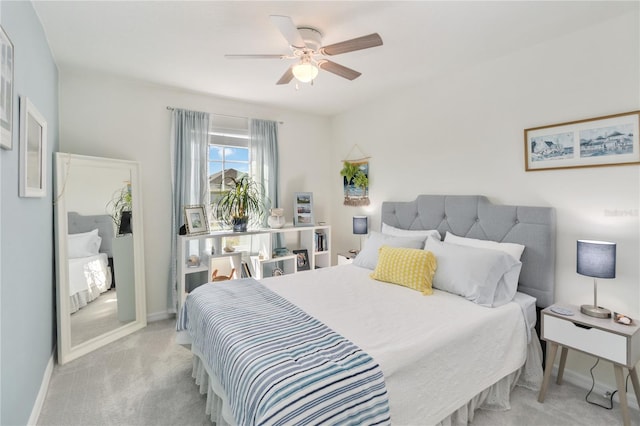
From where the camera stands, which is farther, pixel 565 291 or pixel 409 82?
pixel 409 82

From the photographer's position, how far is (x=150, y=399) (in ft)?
6.86

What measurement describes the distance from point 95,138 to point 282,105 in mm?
2172

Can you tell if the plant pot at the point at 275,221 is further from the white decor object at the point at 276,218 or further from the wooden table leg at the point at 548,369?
the wooden table leg at the point at 548,369

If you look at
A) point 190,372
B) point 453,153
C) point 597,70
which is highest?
point 597,70

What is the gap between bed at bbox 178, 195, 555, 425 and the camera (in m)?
1.54

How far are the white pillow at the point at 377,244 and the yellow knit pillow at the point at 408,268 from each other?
8.6 inches

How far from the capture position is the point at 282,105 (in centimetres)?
406

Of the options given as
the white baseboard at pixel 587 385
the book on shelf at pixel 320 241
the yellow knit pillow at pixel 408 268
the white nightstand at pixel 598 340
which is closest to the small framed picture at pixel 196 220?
the book on shelf at pixel 320 241

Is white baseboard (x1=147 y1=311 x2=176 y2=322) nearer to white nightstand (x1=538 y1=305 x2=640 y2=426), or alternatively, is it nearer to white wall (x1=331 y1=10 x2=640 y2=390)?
white wall (x1=331 y1=10 x2=640 y2=390)

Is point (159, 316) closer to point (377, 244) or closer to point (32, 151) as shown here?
point (32, 151)

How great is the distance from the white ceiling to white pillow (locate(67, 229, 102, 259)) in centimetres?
160

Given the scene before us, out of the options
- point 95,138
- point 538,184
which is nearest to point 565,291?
point 538,184

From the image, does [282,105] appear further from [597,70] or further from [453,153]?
[597,70]

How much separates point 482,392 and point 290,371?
1440 millimetres
